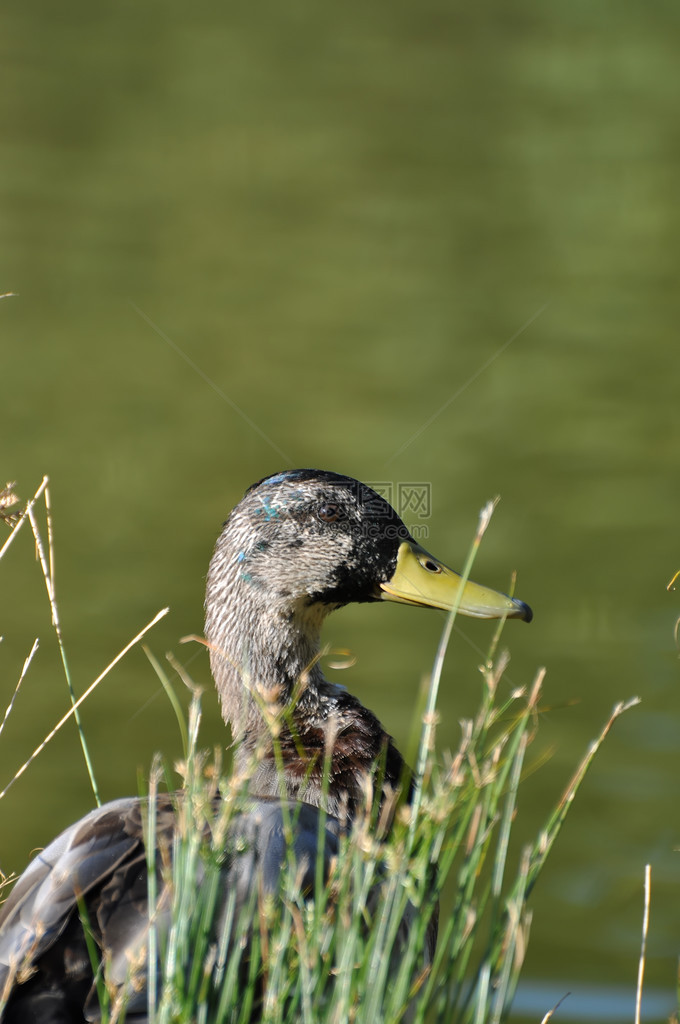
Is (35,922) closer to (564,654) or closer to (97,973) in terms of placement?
(97,973)

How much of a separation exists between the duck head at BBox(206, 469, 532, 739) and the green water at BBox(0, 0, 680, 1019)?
0.57 m

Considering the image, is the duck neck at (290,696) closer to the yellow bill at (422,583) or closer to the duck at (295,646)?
the duck at (295,646)

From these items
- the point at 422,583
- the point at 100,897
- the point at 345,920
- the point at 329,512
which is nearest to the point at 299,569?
the point at 329,512

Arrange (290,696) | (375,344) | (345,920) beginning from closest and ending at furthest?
(345,920), (290,696), (375,344)

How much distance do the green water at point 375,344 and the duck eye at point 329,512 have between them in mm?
772

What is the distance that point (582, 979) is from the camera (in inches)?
164

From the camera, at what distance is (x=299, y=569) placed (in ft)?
10.8

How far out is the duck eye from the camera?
329 cm

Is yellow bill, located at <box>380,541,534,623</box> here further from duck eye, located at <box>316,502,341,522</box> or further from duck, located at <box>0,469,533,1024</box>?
duck eye, located at <box>316,502,341,522</box>

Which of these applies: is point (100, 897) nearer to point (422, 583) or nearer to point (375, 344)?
point (422, 583)

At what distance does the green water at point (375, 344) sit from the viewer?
5.36m

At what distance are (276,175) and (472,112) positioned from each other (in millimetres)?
2569

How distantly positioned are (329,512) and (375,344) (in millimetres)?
6438

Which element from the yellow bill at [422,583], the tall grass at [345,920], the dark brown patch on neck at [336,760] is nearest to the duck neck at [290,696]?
the dark brown patch on neck at [336,760]
